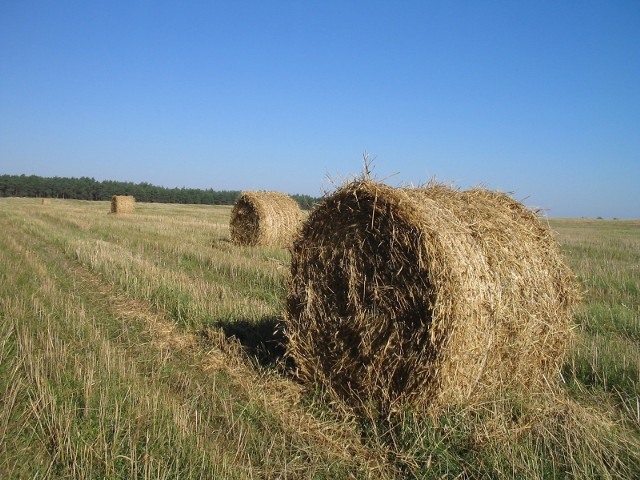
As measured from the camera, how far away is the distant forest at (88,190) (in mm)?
88688

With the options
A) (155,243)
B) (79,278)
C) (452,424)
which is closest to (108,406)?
(452,424)

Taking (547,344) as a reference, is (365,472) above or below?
below

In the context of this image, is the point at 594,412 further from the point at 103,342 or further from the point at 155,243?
the point at 155,243

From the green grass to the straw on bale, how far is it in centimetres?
830

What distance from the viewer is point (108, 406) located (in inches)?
155

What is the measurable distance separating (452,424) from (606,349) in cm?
250

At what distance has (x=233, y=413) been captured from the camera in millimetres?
4164

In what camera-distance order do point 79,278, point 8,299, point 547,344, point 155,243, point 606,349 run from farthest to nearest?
1. point 155,243
2. point 79,278
3. point 8,299
4. point 606,349
5. point 547,344

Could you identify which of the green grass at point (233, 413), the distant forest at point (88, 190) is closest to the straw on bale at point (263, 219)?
the green grass at point (233, 413)

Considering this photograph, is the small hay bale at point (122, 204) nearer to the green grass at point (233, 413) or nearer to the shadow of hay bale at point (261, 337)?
the green grass at point (233, 413)

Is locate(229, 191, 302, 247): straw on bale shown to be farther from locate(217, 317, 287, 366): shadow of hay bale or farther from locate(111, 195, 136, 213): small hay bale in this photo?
locate(111, 195, 136, 213): small hay bale

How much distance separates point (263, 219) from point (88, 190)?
86.0m

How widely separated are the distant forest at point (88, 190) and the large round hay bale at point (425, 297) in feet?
284

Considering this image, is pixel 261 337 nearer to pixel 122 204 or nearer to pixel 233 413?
pixel 233 413
